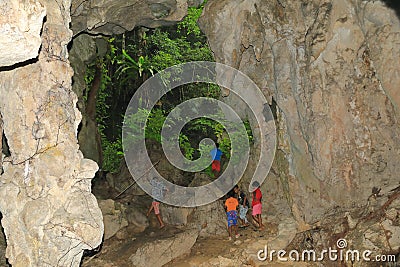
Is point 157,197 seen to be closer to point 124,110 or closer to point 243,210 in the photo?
point 243,210

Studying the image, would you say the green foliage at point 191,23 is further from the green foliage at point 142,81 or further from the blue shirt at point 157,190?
the blue shirt at point 157,190

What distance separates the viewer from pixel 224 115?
1232 cm

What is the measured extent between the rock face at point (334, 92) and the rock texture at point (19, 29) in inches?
242

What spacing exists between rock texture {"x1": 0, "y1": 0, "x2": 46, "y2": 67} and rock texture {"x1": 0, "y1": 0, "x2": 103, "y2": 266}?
156 centimetres

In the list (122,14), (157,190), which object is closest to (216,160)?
(157,190)

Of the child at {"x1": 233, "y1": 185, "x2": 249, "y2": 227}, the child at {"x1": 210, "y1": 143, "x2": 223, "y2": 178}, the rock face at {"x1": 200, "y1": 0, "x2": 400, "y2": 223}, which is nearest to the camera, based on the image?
the rock face at {"x1": 200, "y1": 0, "x2": 400, "y2": 223}

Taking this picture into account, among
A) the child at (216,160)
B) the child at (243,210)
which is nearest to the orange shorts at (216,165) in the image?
the child at (216,160)

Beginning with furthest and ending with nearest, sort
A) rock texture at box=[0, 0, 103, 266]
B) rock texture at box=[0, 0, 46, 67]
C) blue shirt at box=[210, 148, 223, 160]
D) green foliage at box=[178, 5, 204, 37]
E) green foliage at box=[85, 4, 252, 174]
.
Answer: green foliage at box=[85, 4, 252, 174]
blue shirt at box=[210, 148, 223, 160]
green foliage at box=[178, 5, 204, 37]
rock texture at box=[0, 0, 103, 266]
rock texture at box=[0, 0, 46, 67]

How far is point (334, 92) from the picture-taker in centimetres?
826

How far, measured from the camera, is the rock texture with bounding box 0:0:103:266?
4.64 m

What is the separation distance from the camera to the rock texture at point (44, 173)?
15.2 ft

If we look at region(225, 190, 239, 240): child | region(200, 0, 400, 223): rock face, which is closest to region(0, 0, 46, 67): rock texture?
region(200, 0, 400, 223): rock face

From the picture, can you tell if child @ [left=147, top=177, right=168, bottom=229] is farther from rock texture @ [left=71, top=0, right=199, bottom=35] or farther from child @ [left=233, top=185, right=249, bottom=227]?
rock texture @ [left=71, top=0, right=199, bottom=35]

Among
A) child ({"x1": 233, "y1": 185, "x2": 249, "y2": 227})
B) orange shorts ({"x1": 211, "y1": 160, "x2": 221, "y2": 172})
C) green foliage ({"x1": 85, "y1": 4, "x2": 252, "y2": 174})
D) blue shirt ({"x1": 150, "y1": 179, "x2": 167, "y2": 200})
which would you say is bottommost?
child ({"x1": 233, "y1": 185, "x2": 249, "y2": 227})
